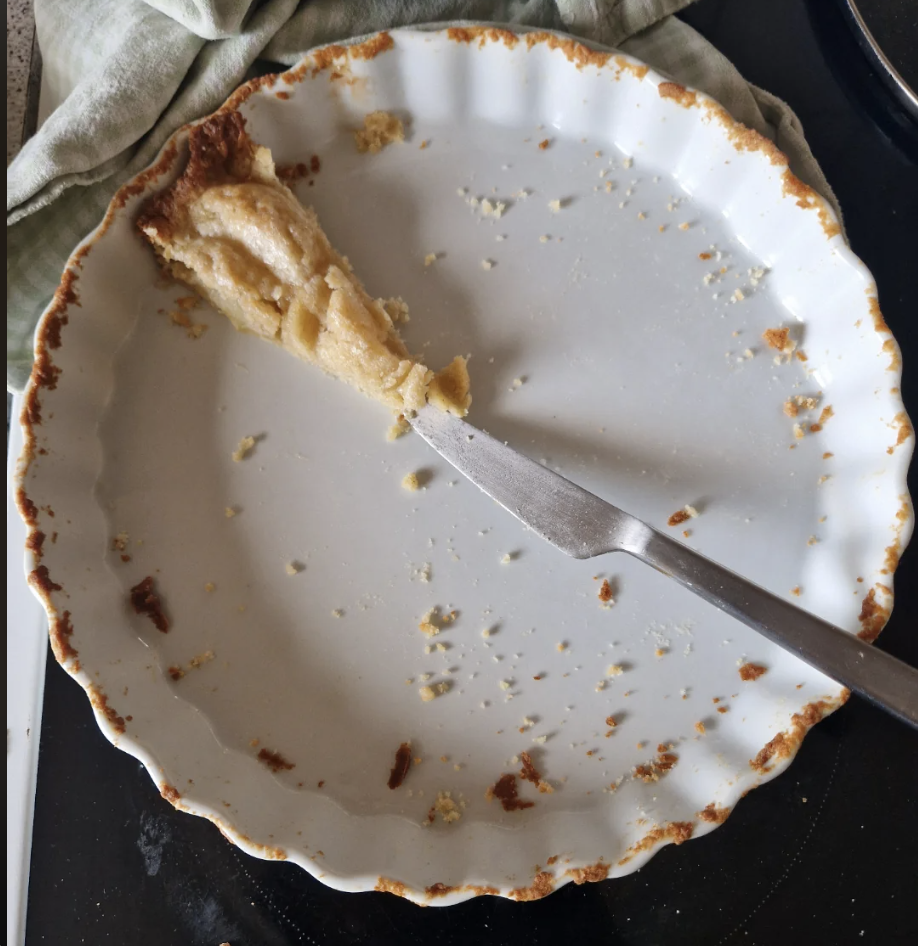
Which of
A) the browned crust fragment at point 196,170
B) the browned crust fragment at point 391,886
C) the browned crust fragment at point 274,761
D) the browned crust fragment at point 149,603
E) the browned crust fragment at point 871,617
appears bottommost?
the browned crust fragment at point 391,886

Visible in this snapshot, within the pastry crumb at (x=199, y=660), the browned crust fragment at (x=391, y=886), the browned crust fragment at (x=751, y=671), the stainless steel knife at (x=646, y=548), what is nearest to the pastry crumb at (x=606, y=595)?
the stainless steel knife at (x=646, y=548)

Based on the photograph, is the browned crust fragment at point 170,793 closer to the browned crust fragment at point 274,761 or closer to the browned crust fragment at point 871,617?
the browned crust fragment at point 274,761

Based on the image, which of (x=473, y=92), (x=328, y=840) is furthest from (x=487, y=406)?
(x=328, y=840)

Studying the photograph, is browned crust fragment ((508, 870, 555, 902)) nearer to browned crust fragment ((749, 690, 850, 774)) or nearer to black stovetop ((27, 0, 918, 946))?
black stovetop ((27, 0, 918, 946))

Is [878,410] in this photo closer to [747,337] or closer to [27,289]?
[747,337]

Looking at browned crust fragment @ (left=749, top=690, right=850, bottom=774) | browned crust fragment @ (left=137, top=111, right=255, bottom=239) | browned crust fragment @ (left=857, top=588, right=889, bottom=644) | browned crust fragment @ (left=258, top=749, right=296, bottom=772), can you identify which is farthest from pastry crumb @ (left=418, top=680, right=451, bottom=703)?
browned crust fragment @ (left=137, top=111, right=255, bottom=239)
